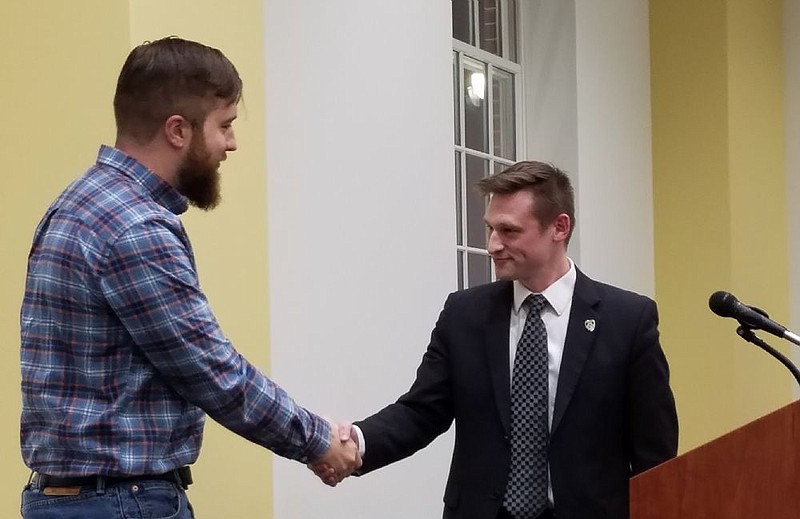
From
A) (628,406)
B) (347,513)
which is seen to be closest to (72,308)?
(628,406)

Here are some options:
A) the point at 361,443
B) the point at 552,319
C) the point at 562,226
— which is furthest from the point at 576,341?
the point at 361,443

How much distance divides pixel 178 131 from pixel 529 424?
1.25 m

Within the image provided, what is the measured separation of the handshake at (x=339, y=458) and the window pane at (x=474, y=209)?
2.74 meters

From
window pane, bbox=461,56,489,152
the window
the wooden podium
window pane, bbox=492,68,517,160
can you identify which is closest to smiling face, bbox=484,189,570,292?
the wooden podium

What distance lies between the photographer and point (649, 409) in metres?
3.16

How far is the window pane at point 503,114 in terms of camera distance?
6.46m

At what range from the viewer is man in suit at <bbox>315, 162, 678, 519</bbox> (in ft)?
10.4

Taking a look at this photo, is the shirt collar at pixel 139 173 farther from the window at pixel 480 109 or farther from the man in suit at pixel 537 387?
the window at pixel 480 109

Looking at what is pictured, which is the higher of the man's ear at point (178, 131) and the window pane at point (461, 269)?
the man's ear at point (178, 131)

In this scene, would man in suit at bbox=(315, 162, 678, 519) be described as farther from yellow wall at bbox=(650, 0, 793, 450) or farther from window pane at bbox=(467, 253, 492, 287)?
yellow wall at bbox=(650, 0, 793, 450)

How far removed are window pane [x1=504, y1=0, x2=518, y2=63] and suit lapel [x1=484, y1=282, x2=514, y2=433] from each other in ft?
11.2

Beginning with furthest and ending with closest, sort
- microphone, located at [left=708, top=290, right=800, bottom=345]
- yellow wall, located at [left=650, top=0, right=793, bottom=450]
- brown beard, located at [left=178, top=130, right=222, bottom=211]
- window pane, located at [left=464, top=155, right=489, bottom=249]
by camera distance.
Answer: yellow wall, located at [left=650, top=0, right=793, bottom=450], window pane, located at [left=464, top=155, right=489, bottom=249], microphone, located at [left=708, top=290, right=800, bottom=345], brown beard, located at [left=178, top=130, right=222, bottom=211]

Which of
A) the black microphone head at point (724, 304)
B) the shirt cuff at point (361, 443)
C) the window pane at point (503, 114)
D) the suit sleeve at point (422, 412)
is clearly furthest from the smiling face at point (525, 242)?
the window pane at point (503, 114)

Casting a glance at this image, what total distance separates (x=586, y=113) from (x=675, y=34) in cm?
106
